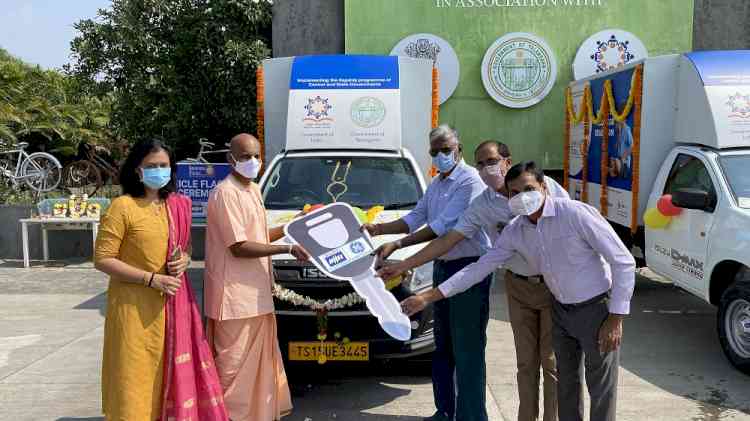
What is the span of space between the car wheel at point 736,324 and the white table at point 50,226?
8.38m

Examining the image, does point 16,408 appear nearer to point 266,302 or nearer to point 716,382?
point 266,302

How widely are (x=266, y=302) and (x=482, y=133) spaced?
8.50 metres

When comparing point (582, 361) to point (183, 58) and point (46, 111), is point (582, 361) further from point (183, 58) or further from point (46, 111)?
point (46, 111)

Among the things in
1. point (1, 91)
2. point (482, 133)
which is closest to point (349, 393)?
point (482, 133)

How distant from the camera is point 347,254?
4062 millimetres

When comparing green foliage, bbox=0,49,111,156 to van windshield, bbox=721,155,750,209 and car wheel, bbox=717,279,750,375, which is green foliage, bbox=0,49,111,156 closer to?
van windshield, bbox=721,155,750,209

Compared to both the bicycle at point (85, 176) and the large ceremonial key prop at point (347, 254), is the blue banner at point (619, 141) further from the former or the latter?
the bicycle at point (85, 176)

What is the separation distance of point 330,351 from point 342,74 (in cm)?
346

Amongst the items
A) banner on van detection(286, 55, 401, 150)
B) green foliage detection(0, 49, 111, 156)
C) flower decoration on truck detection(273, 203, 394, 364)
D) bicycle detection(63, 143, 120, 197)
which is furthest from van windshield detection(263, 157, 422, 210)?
bicycle detection(63, 143, 120, 197)

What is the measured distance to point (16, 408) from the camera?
15.6 ft

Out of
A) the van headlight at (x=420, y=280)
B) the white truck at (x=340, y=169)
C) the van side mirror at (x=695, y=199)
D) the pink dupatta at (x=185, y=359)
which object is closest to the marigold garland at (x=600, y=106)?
the van side mirror at (x=695, y=199)

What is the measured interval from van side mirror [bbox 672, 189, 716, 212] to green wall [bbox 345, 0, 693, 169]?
19.8 feet

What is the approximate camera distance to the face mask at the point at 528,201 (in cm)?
317

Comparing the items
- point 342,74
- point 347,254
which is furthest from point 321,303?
point 342,74
